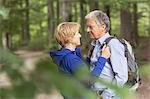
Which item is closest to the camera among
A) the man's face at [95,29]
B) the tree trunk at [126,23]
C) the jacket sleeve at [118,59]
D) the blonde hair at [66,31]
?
the blonde hair at [66,31]

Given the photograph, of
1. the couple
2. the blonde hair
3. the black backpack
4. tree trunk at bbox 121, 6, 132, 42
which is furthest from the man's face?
tree trunk at bbox 121, 6, 132, 42

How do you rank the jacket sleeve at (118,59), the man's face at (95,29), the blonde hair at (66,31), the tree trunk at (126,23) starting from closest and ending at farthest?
the blonde hair at (66,31)
the jacket sleeve at (118,59)
the man's face at (95,29)
the tree trunk at (126,23)

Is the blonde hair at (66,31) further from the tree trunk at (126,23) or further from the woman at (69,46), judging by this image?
the tree trunk at (126,23)

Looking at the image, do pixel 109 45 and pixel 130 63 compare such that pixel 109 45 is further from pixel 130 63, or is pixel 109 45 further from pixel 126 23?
pixel 126 23

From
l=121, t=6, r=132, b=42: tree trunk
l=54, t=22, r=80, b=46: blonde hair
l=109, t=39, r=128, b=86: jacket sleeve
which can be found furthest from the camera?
l=121, t=6, r=132, b=42: tree trunk

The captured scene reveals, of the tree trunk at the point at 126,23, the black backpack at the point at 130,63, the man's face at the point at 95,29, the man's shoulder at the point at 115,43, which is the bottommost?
the tree trunk at the point at 126,23

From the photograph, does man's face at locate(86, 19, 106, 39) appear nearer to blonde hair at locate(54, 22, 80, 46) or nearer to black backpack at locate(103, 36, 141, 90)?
black backpack at locate(103, 36, 141, 90)

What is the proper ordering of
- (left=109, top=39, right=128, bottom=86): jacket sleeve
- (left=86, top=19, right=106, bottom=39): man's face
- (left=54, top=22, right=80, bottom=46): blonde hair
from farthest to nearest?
(left=86, top=19, right=106, bottom=39): man's face, (left=109, top=39, right=128, bottom=86): jacket sleeve, (left=54, top=22, right=80, bottom=46): blonde hair

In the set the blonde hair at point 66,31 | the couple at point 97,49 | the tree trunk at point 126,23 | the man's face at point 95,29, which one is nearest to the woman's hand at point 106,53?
the couple at point 97,49

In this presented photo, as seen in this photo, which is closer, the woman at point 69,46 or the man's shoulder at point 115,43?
the woman at point 69,46

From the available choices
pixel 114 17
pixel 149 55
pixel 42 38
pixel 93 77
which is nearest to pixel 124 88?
pixel 93 77

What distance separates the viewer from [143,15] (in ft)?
76.9

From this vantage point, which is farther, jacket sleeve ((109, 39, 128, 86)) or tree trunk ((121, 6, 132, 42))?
tree trunk ((121, 6, 132, 42))

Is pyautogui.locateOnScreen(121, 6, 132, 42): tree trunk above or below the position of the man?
below
